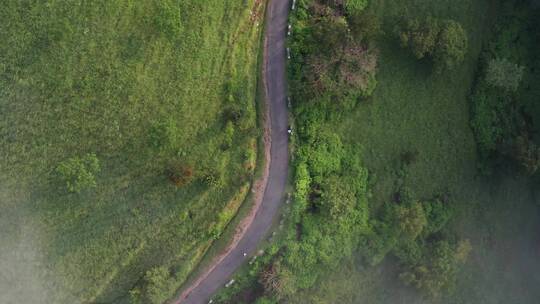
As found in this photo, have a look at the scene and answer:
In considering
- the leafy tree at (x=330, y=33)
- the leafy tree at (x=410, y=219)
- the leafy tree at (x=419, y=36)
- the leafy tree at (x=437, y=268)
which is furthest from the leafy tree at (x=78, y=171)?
the leafy tree at (x=437, y=268)

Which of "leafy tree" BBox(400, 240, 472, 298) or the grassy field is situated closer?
"leafy tree" BBox(400, 240, 472, 298)

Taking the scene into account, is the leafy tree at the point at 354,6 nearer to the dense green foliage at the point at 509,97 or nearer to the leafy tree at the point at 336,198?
the dense green foliage at the point at 509,97

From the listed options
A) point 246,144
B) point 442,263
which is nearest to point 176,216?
point 246,144

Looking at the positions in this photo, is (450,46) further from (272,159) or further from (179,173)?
(179,173)

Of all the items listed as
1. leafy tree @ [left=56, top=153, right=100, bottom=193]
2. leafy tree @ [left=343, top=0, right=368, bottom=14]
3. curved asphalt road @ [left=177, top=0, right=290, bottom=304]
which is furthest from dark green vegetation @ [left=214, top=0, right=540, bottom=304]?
leafy tree @ [left=56, top=153, right=100, bottom=193]

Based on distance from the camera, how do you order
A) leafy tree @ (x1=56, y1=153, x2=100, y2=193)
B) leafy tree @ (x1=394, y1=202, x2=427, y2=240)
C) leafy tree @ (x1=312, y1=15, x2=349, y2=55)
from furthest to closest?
leafy tree @ (x1=394, y1=202, x2=427, y2=240) < leafy tree @ (x1=312, y1=15, x2=349, y2=55) < leafy tree @ (x1=56, y1=153, x2=100, y2=193)

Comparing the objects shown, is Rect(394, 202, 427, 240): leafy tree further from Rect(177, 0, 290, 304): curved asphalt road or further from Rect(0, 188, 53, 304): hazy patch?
Rect(0, 188, 53, 304): hazy patch

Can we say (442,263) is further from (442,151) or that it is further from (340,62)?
(340,62)
